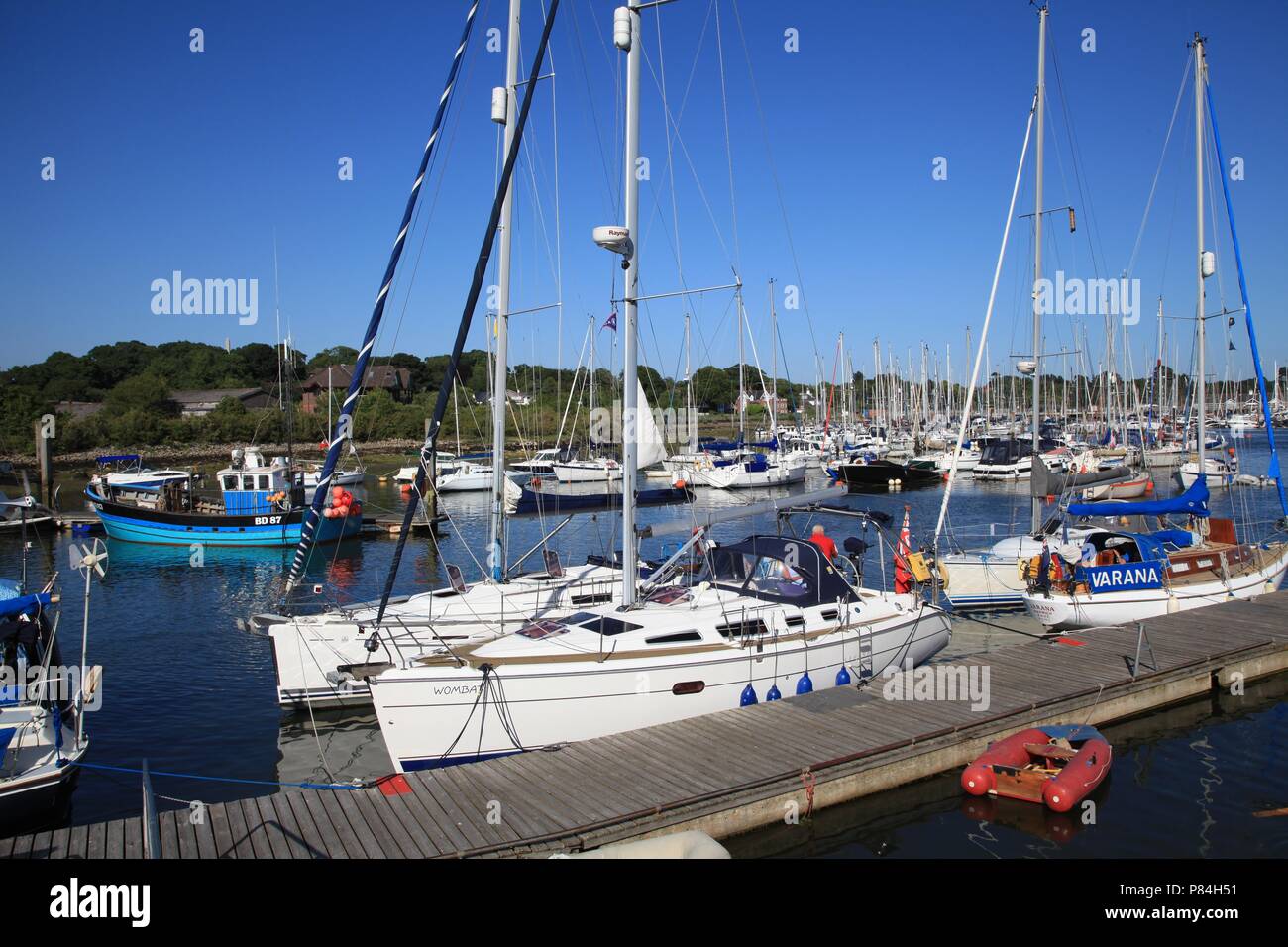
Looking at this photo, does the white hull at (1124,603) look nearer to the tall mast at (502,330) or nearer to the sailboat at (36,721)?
the tall mast at (502,330)

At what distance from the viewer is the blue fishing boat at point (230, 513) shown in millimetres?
35875

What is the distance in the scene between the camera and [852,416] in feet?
342

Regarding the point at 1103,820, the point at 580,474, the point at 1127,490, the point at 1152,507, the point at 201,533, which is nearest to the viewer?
the point at 1103,820

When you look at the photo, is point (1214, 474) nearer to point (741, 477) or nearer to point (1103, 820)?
point (741, 477)

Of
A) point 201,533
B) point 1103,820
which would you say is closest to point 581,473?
point 201,533

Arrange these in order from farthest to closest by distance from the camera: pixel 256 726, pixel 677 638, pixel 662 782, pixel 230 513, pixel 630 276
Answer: pixel 230 513 < pixel 256 726 < pixel 630 276 < pixel 677 638 < pixel 662 782

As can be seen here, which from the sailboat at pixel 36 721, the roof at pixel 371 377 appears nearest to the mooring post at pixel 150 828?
the sailboat at pixel 36 721

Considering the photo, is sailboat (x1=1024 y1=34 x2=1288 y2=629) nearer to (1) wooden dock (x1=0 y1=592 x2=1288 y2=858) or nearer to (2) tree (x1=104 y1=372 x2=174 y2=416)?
(1) wooden dock (x1=0 y1=592 x2=1288 y2=858)

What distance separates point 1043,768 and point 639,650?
579 cm

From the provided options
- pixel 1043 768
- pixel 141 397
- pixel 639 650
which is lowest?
pixel 1043 768

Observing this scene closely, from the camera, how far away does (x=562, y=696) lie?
12016 mm

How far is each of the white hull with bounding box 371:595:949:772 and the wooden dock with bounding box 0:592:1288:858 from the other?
37cm
